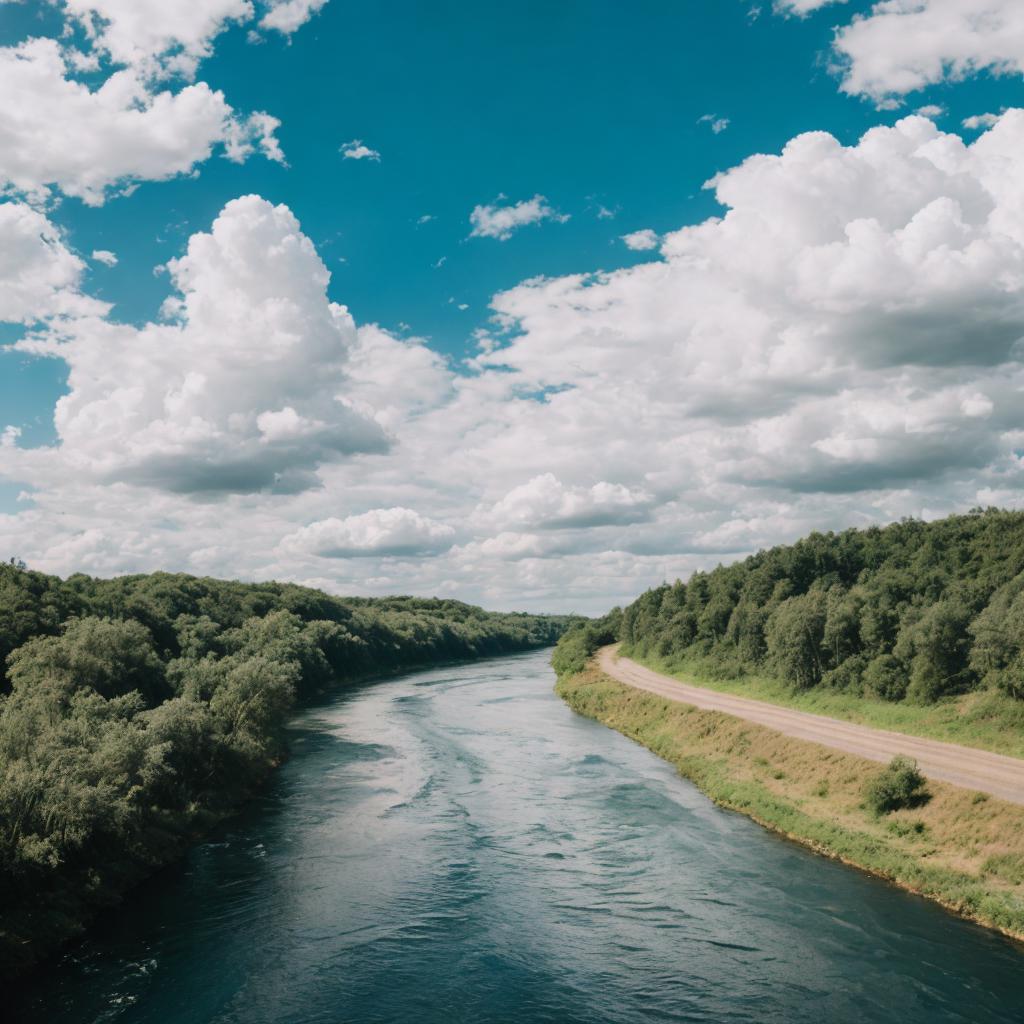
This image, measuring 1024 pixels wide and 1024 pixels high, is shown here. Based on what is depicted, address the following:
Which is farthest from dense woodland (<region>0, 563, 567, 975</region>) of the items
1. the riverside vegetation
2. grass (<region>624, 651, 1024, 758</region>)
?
grass (<region>624, 651, 1024, 758</region>)

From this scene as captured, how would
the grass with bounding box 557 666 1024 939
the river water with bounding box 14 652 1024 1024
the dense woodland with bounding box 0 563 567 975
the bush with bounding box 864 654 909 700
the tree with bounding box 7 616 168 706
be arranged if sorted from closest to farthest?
the river water with bounding box 14 652 1024 1024 → the dense woodland with bounding box 0 563 567 975 → the grass with bounding box 557 666 1024 939 → the tree with bounding box 7 616 168 706 → the bush with bounding box 864 654 909 700

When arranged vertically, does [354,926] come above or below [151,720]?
below

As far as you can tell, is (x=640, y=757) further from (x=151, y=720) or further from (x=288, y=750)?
(x=151, y=720)

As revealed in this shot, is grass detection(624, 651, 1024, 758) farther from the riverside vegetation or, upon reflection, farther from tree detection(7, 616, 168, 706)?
tree detection(7, 616, 168, 706)

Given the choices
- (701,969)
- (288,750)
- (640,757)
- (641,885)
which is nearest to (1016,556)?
(640,757)

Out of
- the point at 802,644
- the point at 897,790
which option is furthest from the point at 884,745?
the point at 802,644

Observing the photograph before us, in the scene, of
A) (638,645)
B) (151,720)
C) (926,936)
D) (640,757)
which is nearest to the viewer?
(926,936)
